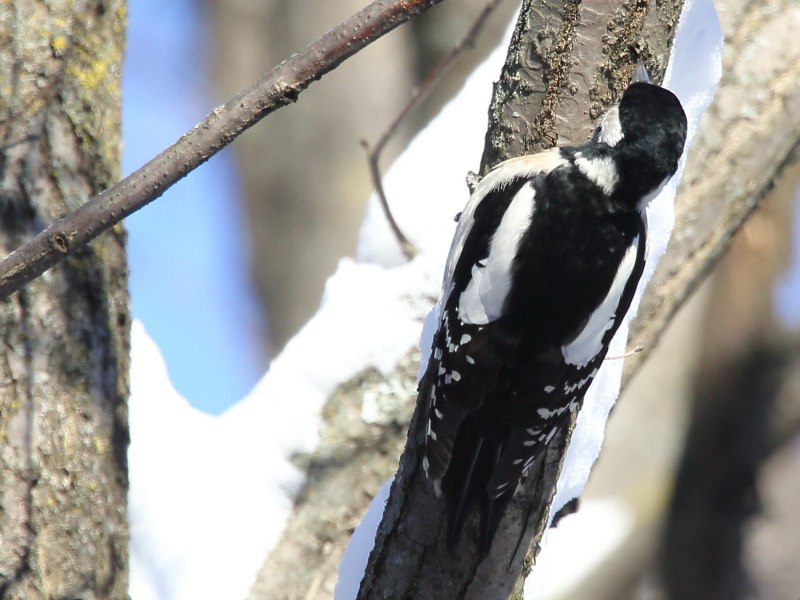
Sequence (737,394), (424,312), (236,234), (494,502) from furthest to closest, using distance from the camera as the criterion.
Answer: (236,234)
(737,394)
(424,312)
(494,502)

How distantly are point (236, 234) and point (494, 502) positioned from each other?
5.33 metres

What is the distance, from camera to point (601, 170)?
2.53 metres

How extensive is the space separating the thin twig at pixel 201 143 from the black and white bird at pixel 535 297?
0.67 m

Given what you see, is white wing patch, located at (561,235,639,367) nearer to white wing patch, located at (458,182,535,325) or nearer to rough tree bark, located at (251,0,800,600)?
white wing patch, located at (458,182,535,325)

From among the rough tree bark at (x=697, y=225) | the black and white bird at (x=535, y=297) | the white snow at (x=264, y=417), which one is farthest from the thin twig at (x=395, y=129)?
the black and white bird at (x=535, y=297)

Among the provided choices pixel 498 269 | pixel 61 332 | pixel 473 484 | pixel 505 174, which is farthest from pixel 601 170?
pixel 61 332

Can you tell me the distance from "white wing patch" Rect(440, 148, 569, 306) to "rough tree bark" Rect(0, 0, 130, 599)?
92 centimetres

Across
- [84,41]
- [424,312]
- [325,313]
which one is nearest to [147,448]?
[325,313]

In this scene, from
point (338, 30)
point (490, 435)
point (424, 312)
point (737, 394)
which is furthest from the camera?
point (737, 394)

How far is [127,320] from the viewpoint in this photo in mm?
2771

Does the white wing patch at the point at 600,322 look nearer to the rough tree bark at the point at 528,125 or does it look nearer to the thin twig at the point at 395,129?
the rough tree bark at the point at 528,125

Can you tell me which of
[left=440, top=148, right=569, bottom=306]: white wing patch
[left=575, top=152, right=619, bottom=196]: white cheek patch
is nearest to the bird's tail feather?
[left=440, top=148, right=569, bottom=306]: white wing patch

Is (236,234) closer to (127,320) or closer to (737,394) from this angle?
(737,394)

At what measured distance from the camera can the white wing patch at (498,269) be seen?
96.8 inches
